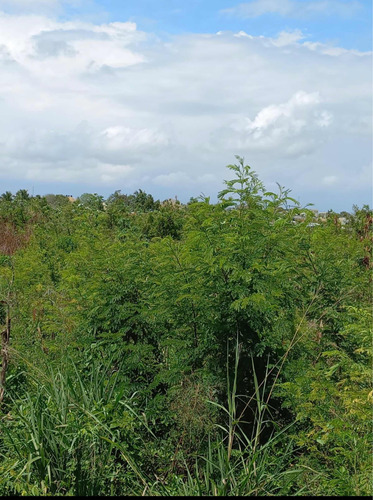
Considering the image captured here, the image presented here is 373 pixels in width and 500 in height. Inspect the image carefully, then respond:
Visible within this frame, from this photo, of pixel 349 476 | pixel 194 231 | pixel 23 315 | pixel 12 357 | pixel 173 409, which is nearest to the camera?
pixel 349 476

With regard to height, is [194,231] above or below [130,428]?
above

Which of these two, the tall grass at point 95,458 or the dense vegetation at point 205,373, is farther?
the dense vegetation at point 205,373

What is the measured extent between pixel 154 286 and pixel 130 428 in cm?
169

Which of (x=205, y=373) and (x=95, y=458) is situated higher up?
(x=205, y=373)

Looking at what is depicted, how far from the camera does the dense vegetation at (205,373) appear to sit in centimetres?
403

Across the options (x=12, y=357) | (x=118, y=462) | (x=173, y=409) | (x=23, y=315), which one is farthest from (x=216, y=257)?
(x=23, y=315)

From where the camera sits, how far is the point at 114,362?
18.5 feet

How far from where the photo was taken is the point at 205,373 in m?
5.09

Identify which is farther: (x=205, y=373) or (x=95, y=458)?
(x=205, y=373)

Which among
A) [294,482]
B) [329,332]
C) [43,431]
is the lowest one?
[294,482]

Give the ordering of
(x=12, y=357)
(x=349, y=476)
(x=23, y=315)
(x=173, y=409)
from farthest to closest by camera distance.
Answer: (x=23, y=315)
(x=12, y=357)
(x=173, y=409)
(x=349, y=476)

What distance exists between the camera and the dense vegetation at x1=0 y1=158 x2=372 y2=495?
4031 mm

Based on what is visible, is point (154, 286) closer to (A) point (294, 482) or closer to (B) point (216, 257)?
(B) point (216, 257)

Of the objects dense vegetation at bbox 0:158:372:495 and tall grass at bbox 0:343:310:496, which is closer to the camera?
tall grass at bbox 0:343:310:496
